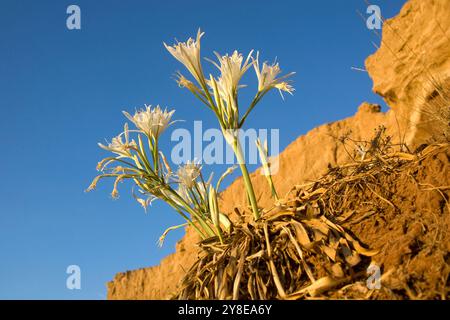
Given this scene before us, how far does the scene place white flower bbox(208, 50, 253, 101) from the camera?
2.09 m

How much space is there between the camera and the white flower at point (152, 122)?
2289mm

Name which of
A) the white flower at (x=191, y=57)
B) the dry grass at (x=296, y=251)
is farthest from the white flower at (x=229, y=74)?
the dry grass at (x=296, y=251)

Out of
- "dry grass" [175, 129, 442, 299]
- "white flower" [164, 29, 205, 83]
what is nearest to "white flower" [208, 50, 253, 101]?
"white flower" [164, 29, 205, 83]

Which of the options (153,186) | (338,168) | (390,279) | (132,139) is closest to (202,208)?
(153,186)

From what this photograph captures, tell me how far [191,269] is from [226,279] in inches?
9.1

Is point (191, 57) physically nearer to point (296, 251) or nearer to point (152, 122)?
point (152, 122)

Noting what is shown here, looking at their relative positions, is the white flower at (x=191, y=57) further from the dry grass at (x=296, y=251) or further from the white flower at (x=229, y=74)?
the dry grass at (x=296, y=251)

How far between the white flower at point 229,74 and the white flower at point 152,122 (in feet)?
1.05

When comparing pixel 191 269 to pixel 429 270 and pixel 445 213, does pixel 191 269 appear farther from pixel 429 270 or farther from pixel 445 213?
pixel 445 213

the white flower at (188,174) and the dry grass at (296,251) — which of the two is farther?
the white flower at (188,174)

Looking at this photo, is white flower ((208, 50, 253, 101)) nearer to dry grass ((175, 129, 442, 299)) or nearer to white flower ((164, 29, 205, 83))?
white flower ((164, 29, 205, 83))

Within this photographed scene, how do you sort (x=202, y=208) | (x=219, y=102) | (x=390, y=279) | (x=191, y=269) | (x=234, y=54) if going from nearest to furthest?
(x=390, y=279) < (x=191, y=269) < (x=219, y=102) < (x=234, y=54) < (x=202, y=208)

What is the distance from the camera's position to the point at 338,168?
7.32ft

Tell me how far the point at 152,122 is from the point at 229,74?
456mm
